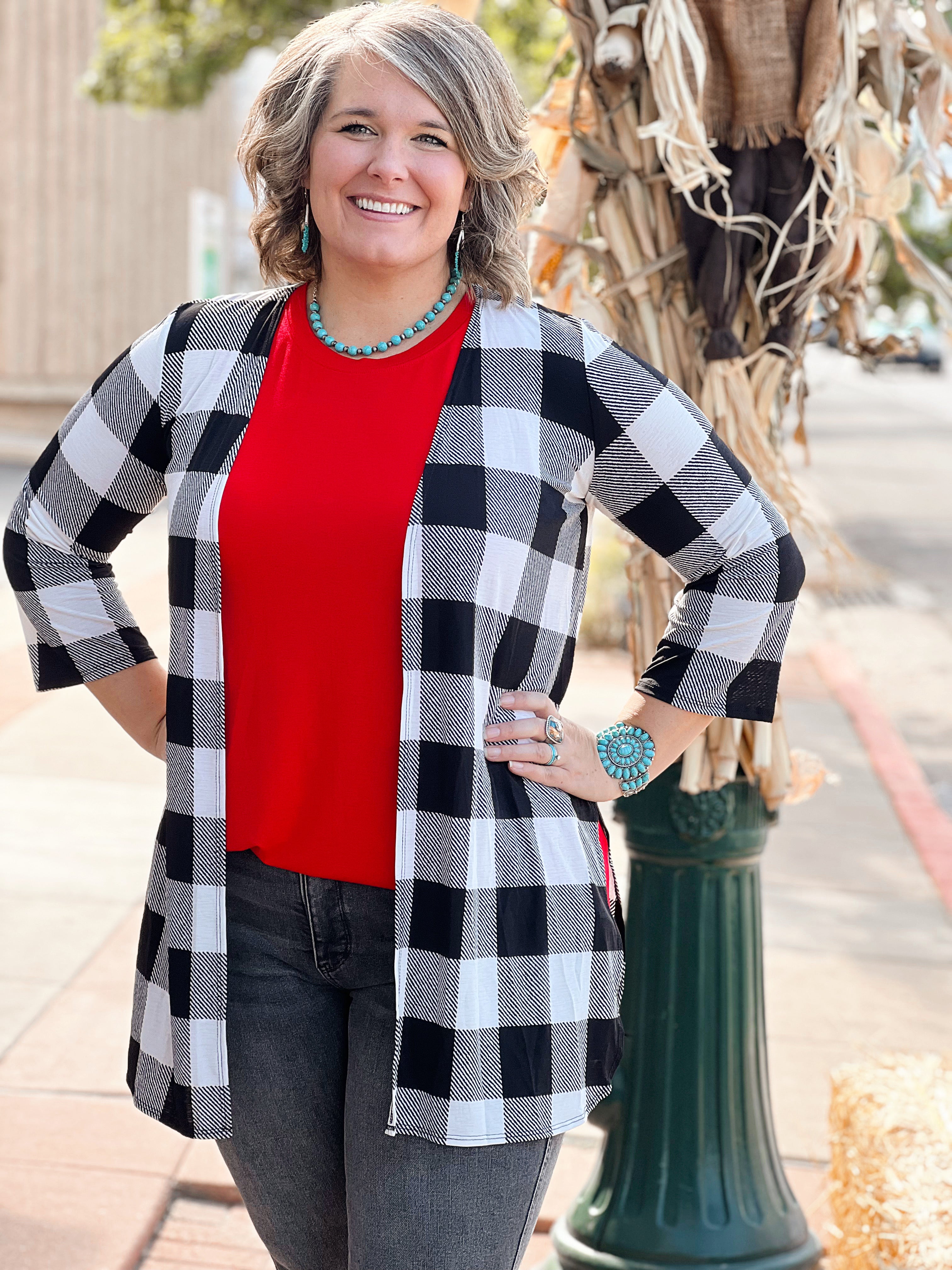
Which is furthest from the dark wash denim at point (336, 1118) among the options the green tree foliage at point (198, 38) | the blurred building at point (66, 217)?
the blurred building at point (66, 217)

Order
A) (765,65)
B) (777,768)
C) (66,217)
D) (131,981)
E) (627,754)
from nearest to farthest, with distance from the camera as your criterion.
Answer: (627,754), (765,65), (777,768), (131,981), (66,217)

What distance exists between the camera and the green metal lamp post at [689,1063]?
8.38ft

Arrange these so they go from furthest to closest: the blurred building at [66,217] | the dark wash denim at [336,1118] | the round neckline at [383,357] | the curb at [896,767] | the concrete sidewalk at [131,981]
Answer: the blurred building at [66,217]
the curb at [896,767]
the concrete sidewalk at [131,981]
the round neckline at [383,357]
the dark wash denim at [336,1118]

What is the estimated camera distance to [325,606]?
168 cm

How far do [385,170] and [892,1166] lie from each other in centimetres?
191

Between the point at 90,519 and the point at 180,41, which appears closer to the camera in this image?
the point at 90,519

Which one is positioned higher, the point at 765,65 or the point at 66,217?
the point at 765,65

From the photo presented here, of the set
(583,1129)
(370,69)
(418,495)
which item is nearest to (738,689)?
(418,495)

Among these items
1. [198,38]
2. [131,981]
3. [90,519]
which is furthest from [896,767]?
[198,38]

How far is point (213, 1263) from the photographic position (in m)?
2.88

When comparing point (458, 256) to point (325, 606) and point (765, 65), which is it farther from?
point (765, 65)

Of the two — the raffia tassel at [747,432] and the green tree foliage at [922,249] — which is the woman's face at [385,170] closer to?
the raffia tassel at [747,432]

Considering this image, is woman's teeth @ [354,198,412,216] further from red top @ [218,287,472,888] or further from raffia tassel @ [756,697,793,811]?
raffia tassel @ [756,697,793,811]

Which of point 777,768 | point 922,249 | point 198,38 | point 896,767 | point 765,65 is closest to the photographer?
point 765,65
